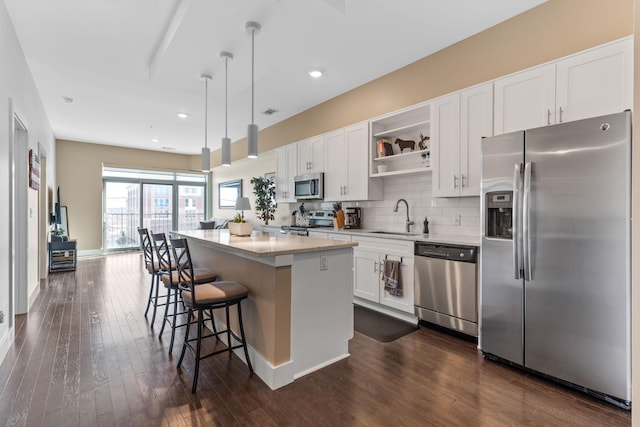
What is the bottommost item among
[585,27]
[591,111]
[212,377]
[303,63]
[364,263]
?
[212,377]

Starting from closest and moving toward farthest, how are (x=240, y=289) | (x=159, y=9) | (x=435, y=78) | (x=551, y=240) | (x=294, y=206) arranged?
(x=551, y=240), (x=240, y=289), (x=159, y=9), (x=435, y=78), (x=294, y=206)

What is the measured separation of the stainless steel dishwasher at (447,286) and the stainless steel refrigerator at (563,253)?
26cm

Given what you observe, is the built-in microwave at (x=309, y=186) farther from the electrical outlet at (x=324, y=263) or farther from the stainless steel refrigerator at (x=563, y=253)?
the stainless steel refrigerator at (x=563, y=253)

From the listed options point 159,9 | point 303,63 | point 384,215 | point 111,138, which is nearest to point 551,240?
point 384,215

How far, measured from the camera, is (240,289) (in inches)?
92.9

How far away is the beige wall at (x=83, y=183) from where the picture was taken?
25.2 feet

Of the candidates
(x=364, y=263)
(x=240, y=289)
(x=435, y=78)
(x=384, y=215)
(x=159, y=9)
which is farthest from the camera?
(x=384, y=215)

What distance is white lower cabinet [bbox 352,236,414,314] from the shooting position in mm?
3346

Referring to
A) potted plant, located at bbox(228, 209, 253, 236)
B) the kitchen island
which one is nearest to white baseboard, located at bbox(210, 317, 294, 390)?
the kitchen island

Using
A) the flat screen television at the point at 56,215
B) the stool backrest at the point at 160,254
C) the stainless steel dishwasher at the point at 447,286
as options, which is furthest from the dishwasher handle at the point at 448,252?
the flat screen television at the point at 56,215

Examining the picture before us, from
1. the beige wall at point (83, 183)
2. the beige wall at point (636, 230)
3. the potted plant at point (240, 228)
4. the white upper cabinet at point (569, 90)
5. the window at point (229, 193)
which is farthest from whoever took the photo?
the window at point (229, 193)

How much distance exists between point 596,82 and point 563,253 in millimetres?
1328

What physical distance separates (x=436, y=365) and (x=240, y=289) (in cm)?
161

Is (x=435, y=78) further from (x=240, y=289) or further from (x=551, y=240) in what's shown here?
(x=240, y=289)
